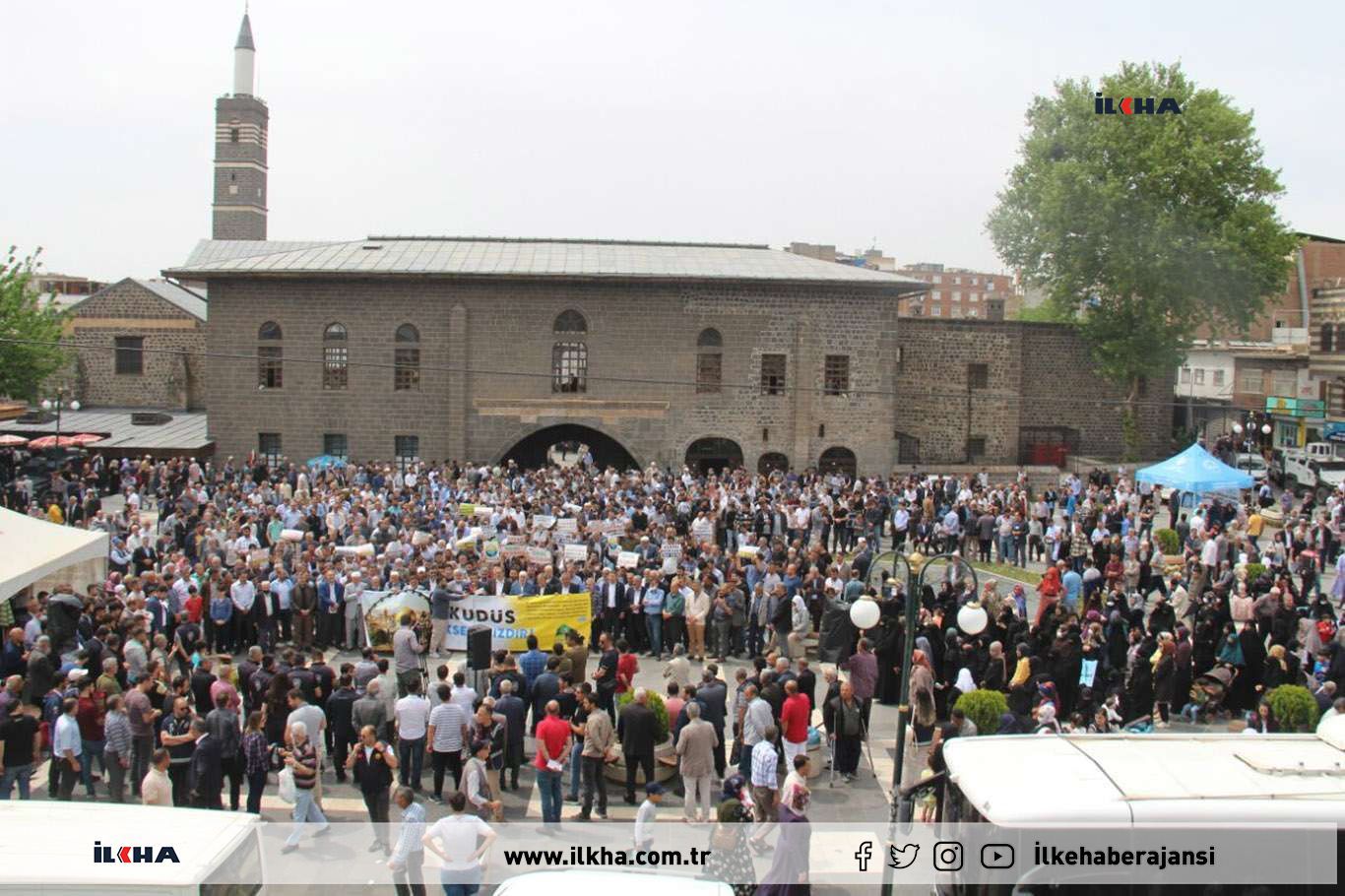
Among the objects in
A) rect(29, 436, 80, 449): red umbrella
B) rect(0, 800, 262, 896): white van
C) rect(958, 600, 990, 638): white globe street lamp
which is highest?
rect(29, 436, 80, 449): red umbrella

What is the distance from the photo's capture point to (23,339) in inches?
1551

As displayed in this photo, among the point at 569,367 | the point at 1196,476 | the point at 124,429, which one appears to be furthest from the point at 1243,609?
the point at 124,429

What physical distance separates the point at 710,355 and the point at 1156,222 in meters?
15.0

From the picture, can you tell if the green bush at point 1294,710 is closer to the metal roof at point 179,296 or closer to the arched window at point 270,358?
the arched window at point 270,358

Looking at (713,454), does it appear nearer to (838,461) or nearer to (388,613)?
(838,461)

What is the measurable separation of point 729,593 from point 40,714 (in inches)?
359

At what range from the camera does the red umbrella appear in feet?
105

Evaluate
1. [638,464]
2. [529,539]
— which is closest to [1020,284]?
[638,464]

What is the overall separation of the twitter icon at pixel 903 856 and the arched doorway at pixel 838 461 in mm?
27020

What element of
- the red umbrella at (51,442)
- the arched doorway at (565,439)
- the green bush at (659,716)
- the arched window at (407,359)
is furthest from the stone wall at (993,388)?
the green bush at (659,716)

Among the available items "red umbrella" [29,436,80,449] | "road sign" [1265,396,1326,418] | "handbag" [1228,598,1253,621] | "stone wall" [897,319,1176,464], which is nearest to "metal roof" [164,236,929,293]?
"stone wall" [897,319,1176,464]

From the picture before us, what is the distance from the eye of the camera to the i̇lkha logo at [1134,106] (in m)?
39.4

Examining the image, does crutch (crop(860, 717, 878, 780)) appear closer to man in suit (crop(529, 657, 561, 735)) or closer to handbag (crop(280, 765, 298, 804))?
man in suit (crop(529, 657, 561, 735))

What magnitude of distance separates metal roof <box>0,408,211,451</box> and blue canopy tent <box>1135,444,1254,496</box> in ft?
84.2
